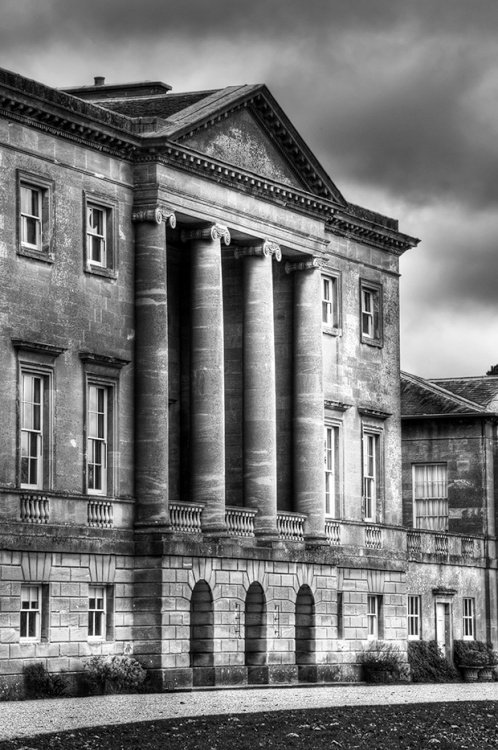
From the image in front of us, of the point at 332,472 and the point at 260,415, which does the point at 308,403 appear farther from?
the point at 332,472

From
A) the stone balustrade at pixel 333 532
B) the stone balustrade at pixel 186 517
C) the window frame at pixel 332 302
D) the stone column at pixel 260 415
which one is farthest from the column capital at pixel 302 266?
the stone balustrade at pixel 186 517

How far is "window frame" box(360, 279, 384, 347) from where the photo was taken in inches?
2493

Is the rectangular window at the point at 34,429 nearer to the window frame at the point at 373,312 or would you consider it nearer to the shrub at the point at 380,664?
the shrub at the point at 380,664

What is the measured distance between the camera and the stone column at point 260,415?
5531 centimetres

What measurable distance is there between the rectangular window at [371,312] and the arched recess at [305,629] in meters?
10.2

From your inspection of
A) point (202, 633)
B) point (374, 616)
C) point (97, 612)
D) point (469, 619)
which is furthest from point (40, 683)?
point (469, 619)

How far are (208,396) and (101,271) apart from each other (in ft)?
16.9

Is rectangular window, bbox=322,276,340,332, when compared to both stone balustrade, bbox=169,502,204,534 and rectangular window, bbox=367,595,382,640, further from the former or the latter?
stone balustrade, bbox=169,502,204,534

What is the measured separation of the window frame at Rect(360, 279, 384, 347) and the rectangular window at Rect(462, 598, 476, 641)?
1208 cm

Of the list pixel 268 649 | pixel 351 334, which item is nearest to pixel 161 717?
pixel 268 649

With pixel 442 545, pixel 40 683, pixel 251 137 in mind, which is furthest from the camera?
pixel 442 545

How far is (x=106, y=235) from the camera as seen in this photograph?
50.7m

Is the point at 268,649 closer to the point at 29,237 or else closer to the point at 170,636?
the point at 170,636

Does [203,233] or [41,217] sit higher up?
[203,233]
